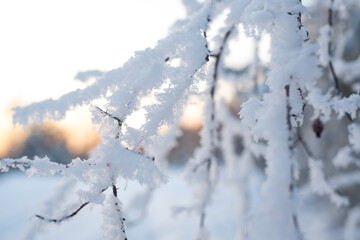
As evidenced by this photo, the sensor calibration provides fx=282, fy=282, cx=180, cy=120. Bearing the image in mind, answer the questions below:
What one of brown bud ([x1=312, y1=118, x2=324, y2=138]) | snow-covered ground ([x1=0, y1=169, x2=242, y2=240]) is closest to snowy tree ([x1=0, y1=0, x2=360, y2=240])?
brown bud ([x1=312, y1=118, x2=324, y2=138])

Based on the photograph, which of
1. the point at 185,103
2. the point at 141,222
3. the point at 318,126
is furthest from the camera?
the point at 141,222

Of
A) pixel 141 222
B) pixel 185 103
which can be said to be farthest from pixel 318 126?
pixel 141 222

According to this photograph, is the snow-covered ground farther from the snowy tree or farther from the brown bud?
the brown bud

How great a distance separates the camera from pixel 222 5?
1042 mm

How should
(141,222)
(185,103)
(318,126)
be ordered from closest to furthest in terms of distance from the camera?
(318,126), (185,103), (141,222)

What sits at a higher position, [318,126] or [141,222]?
[141,222]

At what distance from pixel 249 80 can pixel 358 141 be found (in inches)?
44.6

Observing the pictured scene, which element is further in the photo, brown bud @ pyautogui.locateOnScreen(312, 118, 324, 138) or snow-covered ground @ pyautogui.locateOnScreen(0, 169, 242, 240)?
snow-covered ground @ pyautogui.locateOnScreen(0, 169, 242, 240)

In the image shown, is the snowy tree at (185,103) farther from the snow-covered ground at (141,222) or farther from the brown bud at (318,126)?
the snow-covered ground at (141,222)

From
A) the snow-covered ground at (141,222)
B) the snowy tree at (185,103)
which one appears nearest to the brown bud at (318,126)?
the snowy tree at (185,103)

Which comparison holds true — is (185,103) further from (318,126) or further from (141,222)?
(141,222)

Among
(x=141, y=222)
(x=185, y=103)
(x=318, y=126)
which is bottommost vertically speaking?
(x=318, y=126)

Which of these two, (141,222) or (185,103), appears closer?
(185,103)

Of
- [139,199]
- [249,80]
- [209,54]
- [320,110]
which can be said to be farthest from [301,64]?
[139,199]
